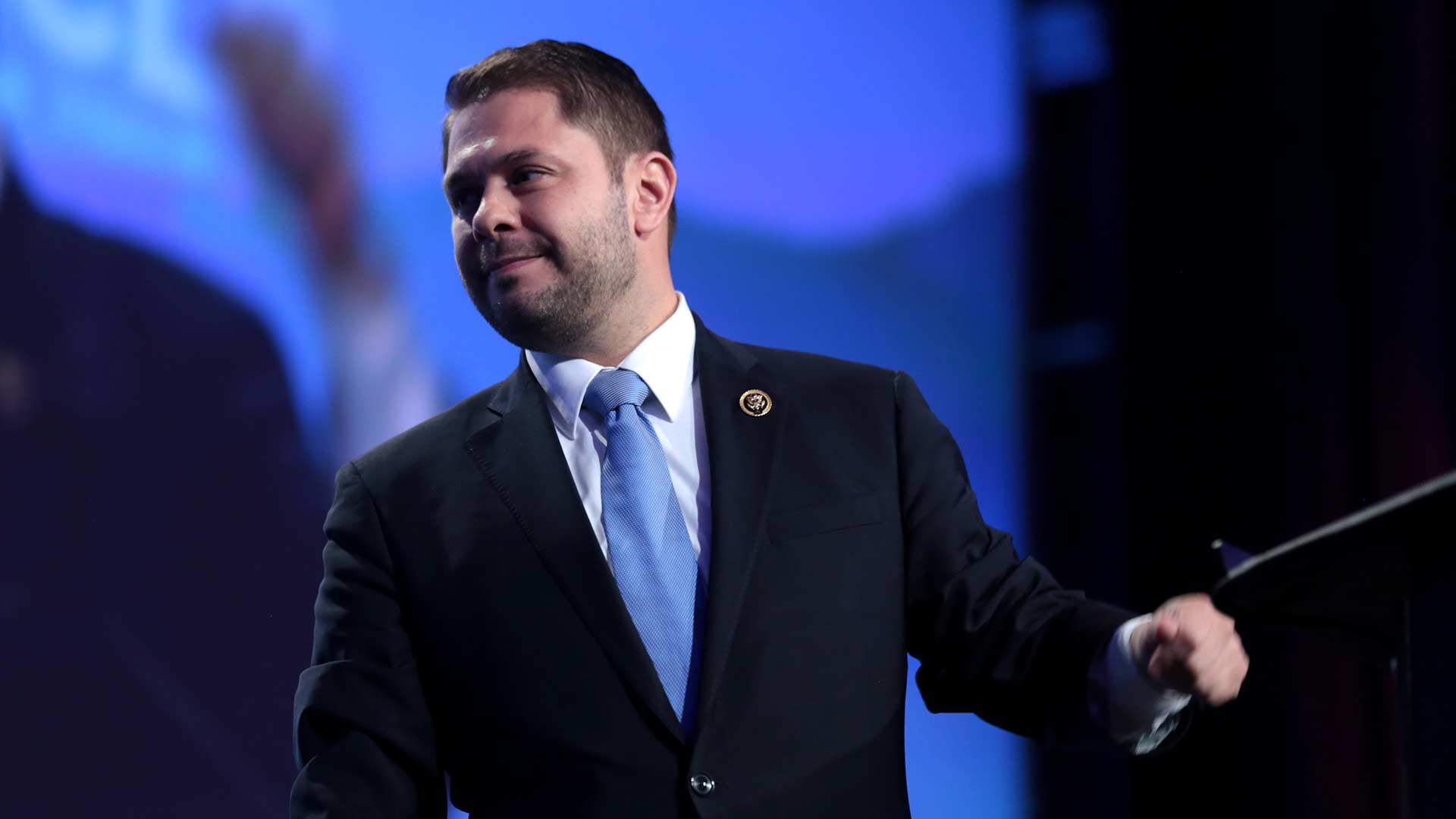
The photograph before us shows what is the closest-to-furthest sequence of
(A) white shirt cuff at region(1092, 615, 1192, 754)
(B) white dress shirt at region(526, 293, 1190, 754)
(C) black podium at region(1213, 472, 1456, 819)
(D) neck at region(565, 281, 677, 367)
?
(C) black podium at region(1213, 472, 1456, 819) < (A) white shirt cuff at region(1092, 615, 1192, 754) < (B) white dress shirt at region(526, 293, 1190, 754) < (D) neck at region(565, 281, 677, 367)

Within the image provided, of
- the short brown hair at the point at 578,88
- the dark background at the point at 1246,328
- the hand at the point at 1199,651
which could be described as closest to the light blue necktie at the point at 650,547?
the short brown hair at the point at 578,88

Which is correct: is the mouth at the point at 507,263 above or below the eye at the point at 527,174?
below

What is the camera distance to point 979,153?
9.30 ft

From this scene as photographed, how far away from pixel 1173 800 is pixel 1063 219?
121 centimetres

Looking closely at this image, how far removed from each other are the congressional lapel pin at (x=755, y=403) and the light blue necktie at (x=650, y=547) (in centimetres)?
12

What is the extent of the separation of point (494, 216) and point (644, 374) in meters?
0.27

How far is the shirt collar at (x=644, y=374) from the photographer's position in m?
1.67

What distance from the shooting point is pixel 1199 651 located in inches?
47.7

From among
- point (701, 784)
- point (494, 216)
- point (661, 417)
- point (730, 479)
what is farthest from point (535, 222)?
point (701, 784)

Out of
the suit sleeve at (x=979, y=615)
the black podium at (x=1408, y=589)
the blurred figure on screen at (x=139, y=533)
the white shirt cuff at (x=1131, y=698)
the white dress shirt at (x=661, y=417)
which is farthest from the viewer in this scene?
the blurred figure on screen at (x=139, y=533)

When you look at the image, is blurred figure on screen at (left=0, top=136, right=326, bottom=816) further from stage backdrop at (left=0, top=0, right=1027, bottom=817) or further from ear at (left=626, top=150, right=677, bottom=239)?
ear at (left=626, top=150, right=677, bottom=239)

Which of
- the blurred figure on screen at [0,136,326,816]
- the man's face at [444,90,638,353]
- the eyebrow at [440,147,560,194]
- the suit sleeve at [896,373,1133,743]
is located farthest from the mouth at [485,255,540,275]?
the blurred figure on screen at [0,136,326,816]

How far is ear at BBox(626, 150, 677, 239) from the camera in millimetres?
1772

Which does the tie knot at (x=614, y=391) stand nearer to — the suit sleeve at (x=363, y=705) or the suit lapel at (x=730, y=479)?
the suit lapel at (x=730, y=479)
